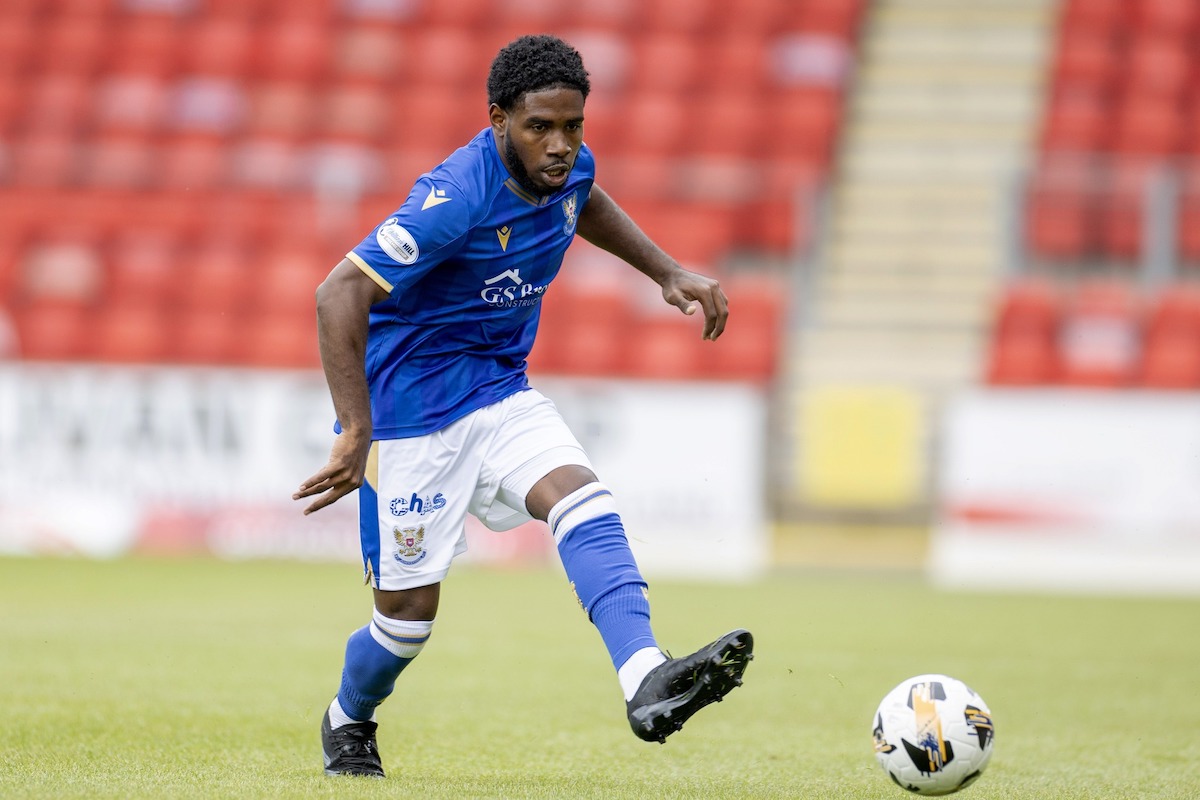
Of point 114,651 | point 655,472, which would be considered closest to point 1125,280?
point 655,472

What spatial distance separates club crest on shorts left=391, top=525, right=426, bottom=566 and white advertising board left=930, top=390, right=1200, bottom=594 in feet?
26.5

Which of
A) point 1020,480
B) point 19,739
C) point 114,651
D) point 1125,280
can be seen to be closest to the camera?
point 19,739

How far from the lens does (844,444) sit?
1288cm

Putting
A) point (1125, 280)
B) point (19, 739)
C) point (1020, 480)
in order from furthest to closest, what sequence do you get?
point (1125, 280) → point (1020, 480) → point (19, 739)

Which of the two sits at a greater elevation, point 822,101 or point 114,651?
point 822,101

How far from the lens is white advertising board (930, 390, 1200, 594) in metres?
11.7

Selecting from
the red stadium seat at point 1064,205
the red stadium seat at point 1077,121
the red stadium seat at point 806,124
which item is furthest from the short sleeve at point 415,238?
the red stadium seat at point 1077,121

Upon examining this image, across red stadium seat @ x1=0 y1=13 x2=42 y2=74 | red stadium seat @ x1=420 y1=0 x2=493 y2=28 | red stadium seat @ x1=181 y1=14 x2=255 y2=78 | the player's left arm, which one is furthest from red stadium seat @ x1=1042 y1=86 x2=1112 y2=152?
the player's left arm

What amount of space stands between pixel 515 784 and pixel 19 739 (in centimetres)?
167

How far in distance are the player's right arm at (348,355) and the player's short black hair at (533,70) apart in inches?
25.1

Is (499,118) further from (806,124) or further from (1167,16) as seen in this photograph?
(1167,16)

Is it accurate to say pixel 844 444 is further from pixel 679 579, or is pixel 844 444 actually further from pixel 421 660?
pixel 421 660

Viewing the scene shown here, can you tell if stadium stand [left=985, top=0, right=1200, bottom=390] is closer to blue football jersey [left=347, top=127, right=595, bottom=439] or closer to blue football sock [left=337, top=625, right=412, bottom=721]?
blue football jersey [left=347, top=127, right=595, bottom=439]

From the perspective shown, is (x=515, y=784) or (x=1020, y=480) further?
(x=1020, y=480)
